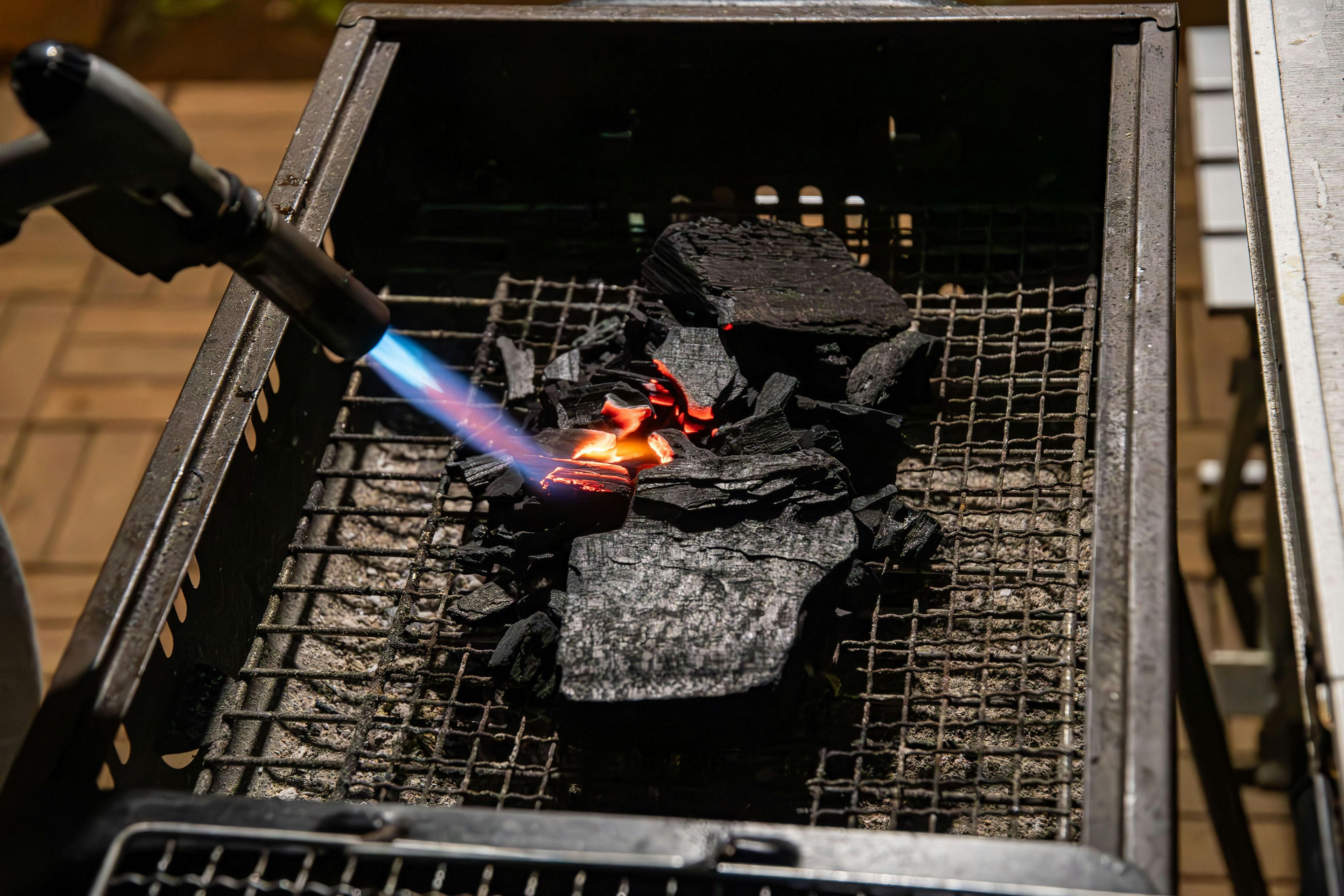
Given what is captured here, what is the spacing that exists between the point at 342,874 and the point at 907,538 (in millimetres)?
703

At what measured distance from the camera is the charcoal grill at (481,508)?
3.09ft

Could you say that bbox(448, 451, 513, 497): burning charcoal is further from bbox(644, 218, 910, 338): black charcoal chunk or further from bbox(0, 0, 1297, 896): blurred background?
bbox(0, 0, 1297, 896): blurred background

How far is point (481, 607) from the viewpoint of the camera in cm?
130

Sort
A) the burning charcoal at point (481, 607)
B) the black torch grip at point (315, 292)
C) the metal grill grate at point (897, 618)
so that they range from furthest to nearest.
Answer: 1. the burning charcoal at point (481, 607)
2. the metal grill grate at point (897, 618)
3. the black torch grip at point (315, 292)

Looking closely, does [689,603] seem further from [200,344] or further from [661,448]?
[200,344]

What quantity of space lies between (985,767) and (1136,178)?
0.71 m

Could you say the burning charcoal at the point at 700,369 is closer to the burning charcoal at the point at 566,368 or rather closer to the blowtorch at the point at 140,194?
the burning charcoal at the point at 566,368

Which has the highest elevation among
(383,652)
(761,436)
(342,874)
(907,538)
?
(761,436)

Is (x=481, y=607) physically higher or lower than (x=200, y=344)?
lower

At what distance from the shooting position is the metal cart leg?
155 centimetres

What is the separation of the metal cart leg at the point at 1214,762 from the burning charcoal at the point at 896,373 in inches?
Result: 18.6

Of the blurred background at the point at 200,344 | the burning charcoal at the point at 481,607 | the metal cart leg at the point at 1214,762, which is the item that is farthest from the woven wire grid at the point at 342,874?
the blurred background at the point at 200,344

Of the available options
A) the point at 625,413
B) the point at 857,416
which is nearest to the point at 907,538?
the point at 857,416

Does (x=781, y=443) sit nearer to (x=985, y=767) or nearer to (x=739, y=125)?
(x=985, y=767)
